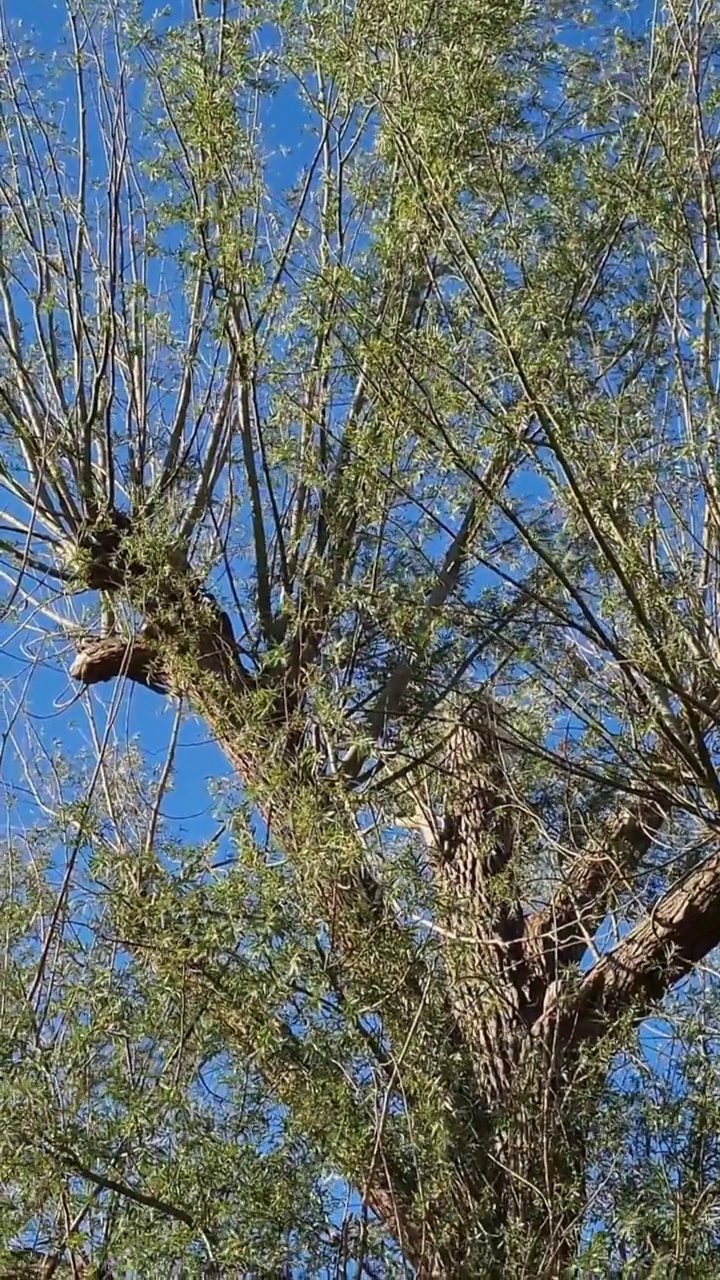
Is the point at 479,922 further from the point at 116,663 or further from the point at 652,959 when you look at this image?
the point at 116,663

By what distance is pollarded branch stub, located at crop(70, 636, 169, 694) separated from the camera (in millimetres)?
4910

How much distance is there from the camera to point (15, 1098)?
3734mm

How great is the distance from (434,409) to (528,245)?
2.21 feet

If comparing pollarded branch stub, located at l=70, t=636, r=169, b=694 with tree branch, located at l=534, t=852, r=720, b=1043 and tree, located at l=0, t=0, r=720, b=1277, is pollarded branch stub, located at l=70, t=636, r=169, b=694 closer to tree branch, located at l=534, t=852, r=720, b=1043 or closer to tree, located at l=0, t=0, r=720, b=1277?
tree, located at l=0, t=0, r=720, b=1277

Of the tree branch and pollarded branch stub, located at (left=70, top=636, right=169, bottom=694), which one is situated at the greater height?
pollarded branch stub, located at (left=70, top=636, right=169, bottom=694)

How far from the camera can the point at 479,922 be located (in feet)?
15.5

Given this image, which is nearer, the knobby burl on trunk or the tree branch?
the knobby burl on trunk

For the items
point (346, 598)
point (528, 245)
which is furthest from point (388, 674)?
point (528, 245)

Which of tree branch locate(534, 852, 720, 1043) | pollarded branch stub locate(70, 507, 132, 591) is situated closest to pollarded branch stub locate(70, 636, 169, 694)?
pollarded branch stub locate(70, 507, 132, 591)

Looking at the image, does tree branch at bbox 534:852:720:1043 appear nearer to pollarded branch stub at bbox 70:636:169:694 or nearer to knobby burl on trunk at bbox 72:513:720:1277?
knobby burl on trunk at bbox 72:513:720:1277

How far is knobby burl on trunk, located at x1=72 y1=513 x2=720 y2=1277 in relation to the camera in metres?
4.03

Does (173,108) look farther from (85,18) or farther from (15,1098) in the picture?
(15,1098)

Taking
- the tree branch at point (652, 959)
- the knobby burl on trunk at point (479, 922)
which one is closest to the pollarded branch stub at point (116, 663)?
the knobby burl on trunk at point (479, 922)

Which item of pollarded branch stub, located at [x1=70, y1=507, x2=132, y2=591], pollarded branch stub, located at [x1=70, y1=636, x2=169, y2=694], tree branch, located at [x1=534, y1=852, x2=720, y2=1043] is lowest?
tree branch, located at [x1=534, y1=852, x2=720, y2=1043]
